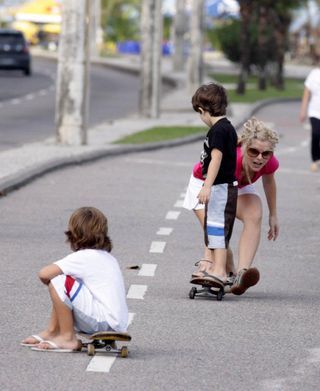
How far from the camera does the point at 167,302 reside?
994 centimetres

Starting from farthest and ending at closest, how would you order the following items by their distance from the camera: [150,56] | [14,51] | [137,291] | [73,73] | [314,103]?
[14,51], [150,56], [73,73], [314,103], [137,291]

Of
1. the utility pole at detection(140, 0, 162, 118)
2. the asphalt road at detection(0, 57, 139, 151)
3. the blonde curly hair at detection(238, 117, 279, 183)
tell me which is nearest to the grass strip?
the asphalt road at detection(0, 57, 139, 151)

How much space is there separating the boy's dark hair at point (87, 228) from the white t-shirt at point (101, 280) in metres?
0.07

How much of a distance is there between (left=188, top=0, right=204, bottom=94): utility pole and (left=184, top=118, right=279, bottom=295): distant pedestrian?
121 ft

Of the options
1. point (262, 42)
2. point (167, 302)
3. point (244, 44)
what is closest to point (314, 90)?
point (167, 302)

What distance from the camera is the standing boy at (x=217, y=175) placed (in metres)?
9.95

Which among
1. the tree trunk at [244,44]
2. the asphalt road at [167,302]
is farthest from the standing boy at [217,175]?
the tree trunk at [244,44]

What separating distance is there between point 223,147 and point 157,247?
9.29 ft

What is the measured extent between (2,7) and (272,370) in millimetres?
155549

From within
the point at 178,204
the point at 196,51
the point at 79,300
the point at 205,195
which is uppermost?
the point at 205,195

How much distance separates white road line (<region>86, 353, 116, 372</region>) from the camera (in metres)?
7.67

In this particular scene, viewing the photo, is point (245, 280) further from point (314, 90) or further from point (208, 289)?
point (314, 90)

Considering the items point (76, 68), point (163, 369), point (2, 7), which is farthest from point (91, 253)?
point (2, 7)

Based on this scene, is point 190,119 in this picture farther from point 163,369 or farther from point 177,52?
point 177,52
